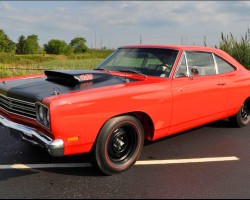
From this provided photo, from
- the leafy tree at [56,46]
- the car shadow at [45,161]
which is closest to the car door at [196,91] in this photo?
the car shadow at [45,161]

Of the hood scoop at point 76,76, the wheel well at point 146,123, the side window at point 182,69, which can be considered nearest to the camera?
the hood scoop at point 76,76

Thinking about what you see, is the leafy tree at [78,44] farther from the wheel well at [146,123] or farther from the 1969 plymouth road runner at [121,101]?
the wheel well at [146,123]

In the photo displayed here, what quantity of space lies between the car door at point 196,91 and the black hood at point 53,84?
0.84 metres

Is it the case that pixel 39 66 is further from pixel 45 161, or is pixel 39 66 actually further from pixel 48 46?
pixel 48 46

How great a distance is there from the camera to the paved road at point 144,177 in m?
3.41

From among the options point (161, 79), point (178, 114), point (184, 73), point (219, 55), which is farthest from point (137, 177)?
point (219, 55)

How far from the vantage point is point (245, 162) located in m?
4.38

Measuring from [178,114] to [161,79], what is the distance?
20.7 inches

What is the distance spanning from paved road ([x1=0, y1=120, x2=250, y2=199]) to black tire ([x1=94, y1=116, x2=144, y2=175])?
12 cm

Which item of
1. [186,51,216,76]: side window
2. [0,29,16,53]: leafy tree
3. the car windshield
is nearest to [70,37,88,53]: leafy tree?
[0,29,16,53]: leafy tree

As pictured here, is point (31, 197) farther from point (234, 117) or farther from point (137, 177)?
point (234, 117)

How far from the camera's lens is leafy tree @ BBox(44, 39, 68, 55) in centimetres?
9688

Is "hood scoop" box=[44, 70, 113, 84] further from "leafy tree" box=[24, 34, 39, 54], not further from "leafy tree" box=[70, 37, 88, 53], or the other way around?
"leafy tree" box=[70, 37, 88, 53]

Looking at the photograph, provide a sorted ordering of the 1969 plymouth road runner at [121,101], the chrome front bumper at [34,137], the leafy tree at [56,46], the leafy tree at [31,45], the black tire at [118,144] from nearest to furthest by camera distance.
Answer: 1. the chrome front bumper at [34,137]
2. the 1969 plymouth road runner at [121,101]
3. the black tire at [118,144]
4. the leafy tree at [31,45]
5. the leafy tree at [56,46]
